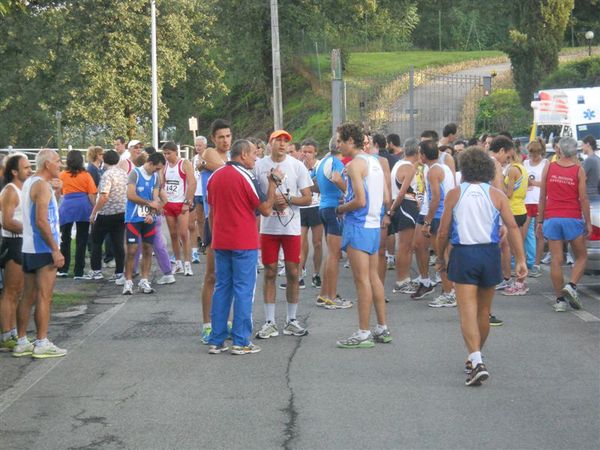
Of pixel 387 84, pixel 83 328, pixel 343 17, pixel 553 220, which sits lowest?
pixel 83 328

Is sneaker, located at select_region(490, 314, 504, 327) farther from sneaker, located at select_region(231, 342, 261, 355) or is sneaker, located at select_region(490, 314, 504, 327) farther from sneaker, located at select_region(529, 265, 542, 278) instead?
sneaker, located at select_region(529, 265, 542, 278)

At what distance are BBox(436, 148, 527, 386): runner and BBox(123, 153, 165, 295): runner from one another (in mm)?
6365

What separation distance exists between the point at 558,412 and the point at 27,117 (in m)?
47.5

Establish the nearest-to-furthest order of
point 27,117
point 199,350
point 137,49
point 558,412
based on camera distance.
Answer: point 558,412 < point 199,350 < point 137,49 < point 27,117

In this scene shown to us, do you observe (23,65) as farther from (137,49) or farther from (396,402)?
(396,402)

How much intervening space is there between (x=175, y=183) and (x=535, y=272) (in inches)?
211

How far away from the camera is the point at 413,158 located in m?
13.6

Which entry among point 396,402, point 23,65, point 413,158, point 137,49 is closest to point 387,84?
point 137,49

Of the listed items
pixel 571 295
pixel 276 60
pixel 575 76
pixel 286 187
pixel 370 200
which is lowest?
pixel 571 295

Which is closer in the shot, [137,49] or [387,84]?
[387,84]

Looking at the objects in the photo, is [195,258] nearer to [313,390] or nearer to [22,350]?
[22,350]

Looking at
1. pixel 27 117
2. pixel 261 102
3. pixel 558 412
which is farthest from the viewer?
pixel 261 102

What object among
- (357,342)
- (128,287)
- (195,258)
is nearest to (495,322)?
(357,342)

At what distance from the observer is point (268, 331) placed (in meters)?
10.8
